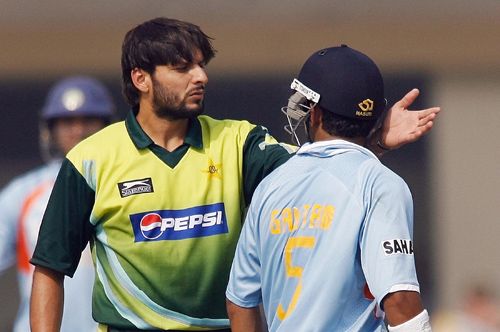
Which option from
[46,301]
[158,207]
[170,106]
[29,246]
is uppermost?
[170,106]

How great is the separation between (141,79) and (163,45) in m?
0.16

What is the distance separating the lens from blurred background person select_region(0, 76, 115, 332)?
21.2ft

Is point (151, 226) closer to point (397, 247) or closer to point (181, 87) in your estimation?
point (181, 87)

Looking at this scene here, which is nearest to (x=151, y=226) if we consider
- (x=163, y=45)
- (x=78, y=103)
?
(x=163, y=45)

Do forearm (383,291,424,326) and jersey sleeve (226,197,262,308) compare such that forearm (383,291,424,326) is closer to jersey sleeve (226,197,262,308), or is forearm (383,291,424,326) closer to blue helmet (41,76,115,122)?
jersey sleeve (226,197,262,308)

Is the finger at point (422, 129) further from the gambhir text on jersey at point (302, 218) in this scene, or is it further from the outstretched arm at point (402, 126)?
the gambhir text on jersey at point (302, 218)

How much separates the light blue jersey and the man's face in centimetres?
50

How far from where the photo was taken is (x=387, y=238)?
4336 mm

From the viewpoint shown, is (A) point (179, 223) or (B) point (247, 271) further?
(A) point (179, 223)

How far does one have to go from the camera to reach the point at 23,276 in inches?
264

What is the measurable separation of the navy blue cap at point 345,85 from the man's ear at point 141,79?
681 millimetres

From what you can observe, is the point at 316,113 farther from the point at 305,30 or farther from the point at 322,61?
the point at 305,30

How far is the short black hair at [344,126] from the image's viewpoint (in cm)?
467

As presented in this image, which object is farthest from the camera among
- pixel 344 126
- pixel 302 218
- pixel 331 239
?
pixel 344 126
